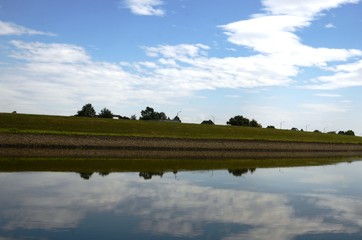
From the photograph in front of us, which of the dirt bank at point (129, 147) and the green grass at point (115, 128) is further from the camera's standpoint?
the green grass at point (115, 128)

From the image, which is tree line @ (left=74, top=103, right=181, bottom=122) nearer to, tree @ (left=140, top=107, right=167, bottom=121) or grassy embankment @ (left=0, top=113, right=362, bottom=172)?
tree @ (left=140, top=107, right=167, bottom=121)

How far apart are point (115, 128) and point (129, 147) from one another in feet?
32.4

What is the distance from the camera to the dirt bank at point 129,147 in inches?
2158

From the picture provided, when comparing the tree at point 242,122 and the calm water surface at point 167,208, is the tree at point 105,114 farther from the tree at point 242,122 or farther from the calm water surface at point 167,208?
the calm water surface at point 167,208

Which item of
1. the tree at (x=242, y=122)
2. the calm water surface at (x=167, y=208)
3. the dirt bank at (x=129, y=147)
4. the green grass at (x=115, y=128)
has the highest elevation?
the tree at (x=242, y=122)

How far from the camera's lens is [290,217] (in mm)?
19797

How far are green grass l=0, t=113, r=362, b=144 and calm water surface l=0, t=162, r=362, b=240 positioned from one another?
35.3m

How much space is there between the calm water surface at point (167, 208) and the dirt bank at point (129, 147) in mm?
22962

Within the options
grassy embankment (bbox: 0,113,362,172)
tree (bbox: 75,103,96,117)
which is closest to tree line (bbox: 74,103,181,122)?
tree (bbox: 75,103,96,117)

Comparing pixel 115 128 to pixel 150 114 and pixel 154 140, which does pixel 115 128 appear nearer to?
pixel 154 140

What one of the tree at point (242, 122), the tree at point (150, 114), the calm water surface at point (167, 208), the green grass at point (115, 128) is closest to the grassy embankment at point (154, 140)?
the green grass at point (115, 128)

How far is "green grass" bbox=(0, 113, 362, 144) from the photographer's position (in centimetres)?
6556

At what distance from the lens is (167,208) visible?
20109 millimetres

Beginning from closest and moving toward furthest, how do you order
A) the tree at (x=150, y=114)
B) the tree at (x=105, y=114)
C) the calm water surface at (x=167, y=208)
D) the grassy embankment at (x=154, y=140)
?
1. the calm water surface at (x=167, y=208)
2. the grassy embankment at (x=154, y=140)
3. the tree at (x=105, y=114)
4. the tree at (x=150, y=114)
